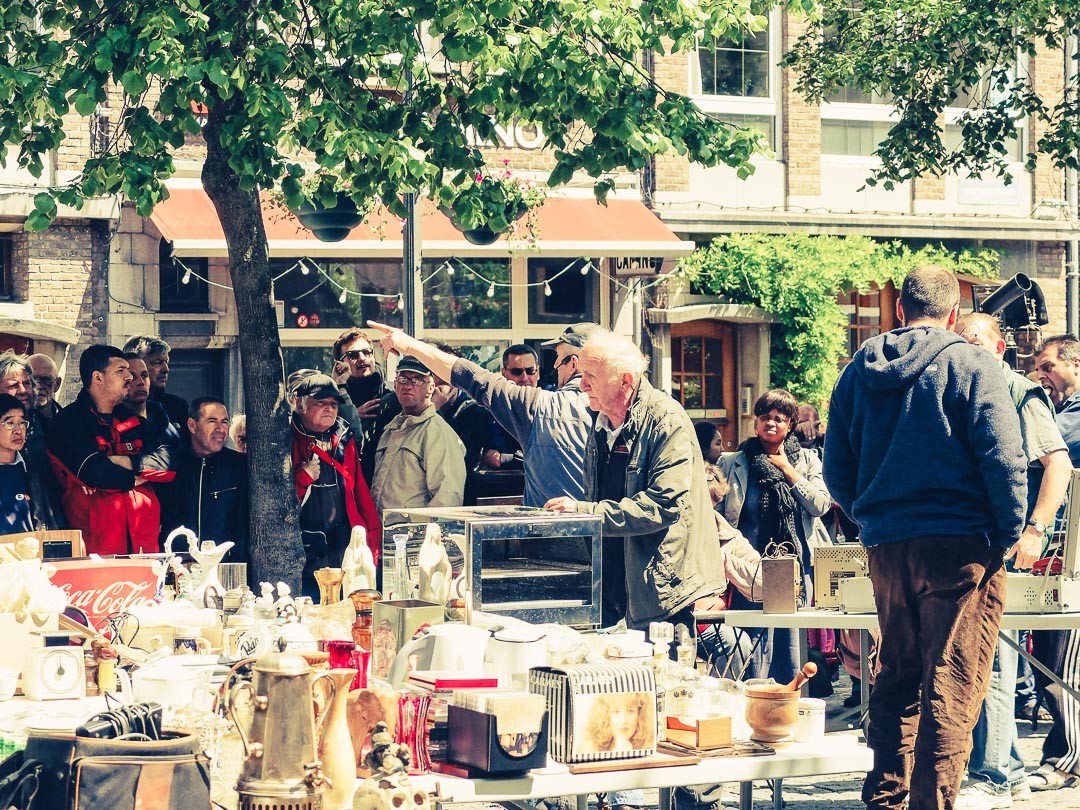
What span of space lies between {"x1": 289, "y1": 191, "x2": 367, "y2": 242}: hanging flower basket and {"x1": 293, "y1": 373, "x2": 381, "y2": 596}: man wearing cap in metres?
1.29

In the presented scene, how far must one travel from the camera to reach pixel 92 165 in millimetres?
8133

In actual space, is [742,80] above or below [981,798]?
above

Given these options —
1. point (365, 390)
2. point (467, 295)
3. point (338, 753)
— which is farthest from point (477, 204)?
point (467, 295)

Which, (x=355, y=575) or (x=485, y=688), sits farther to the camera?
(x=355, y=575)

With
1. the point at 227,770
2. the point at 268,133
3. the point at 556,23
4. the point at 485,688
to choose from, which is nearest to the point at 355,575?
the point at 485,688

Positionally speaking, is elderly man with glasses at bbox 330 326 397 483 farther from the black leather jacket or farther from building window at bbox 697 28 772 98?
building window at bbox 697 28 772 98

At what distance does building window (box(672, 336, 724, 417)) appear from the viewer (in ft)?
62.2

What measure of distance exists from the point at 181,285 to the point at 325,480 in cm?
861

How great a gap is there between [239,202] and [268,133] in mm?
655

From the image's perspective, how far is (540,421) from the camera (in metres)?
7.13

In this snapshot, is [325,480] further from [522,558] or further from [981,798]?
[981,798]

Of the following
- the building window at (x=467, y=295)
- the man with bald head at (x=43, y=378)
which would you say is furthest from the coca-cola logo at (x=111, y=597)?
the building window at (x=467, y=295)

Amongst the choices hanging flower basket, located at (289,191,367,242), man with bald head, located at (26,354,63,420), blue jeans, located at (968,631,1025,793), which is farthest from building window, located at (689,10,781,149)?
blue jeans, located at (968,631,1025,793)

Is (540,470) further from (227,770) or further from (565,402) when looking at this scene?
(227,770)
